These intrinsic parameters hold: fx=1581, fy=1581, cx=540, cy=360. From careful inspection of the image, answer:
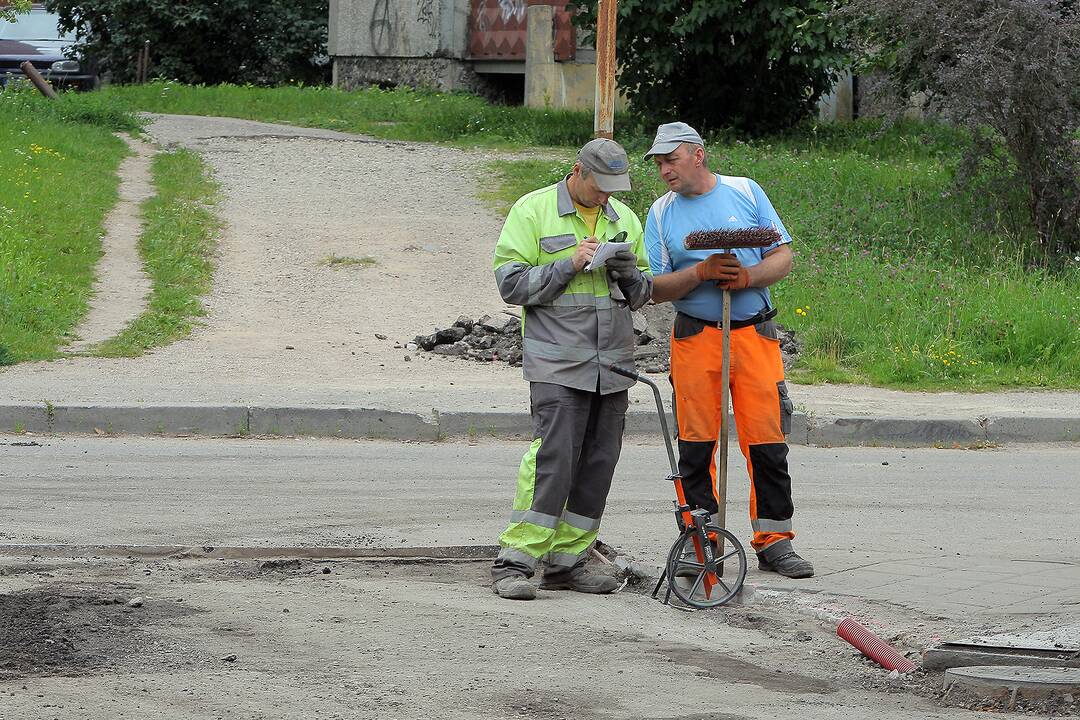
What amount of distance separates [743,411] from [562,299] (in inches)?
38.8

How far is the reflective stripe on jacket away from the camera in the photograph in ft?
21.0

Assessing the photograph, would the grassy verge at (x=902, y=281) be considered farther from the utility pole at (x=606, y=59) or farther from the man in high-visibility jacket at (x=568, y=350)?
the man in high-visibility jacket at (x=568, y=350)

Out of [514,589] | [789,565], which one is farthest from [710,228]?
[514,589]

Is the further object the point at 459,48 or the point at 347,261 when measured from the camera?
the point at 459,48

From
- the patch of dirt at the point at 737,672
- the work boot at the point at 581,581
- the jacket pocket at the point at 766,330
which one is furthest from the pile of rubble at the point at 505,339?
the patch of dirt at the point at 737,672

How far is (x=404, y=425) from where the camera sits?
10586 millimetres

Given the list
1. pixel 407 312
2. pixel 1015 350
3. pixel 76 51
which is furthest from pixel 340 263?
pixel 76 51

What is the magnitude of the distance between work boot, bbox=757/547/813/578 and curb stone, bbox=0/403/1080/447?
12.6ft

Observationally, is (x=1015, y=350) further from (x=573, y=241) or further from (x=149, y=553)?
(x=149, y=553)

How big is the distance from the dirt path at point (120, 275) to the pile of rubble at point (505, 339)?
8.47 feet

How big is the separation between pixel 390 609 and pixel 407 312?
8.37 m

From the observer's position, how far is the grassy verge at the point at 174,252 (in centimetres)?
1290

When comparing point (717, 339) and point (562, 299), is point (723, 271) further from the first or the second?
point (562, 299)

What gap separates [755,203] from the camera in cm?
691
